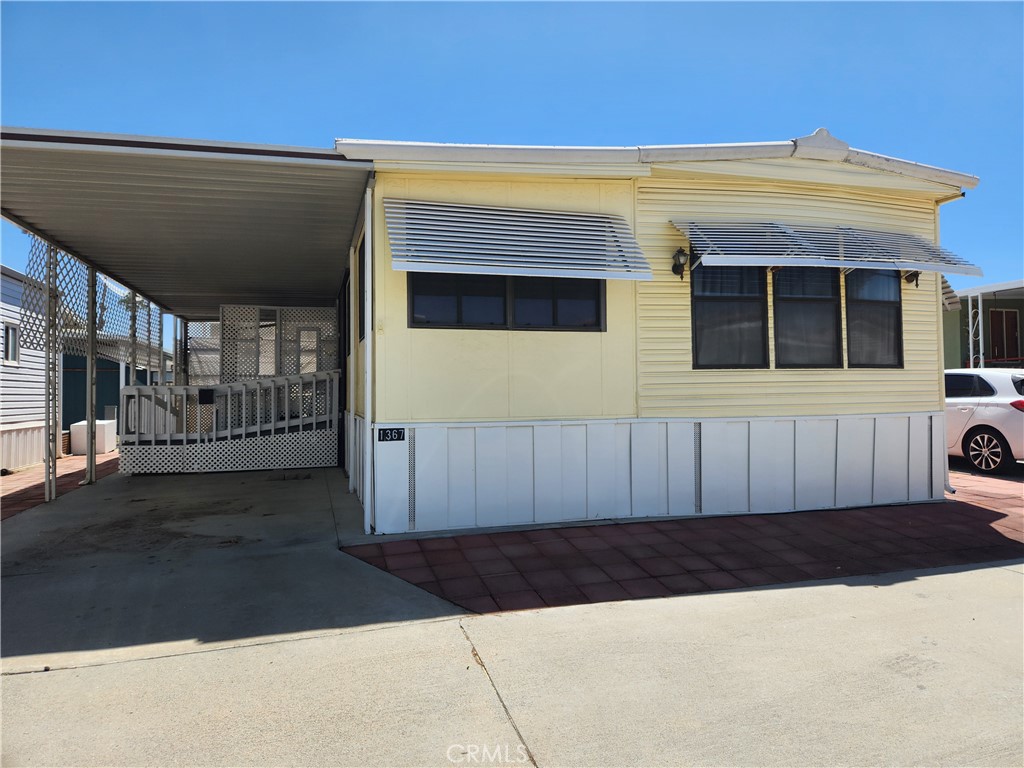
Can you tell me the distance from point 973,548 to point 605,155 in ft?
15.1

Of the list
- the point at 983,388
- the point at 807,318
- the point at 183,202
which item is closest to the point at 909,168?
the point at 807,318

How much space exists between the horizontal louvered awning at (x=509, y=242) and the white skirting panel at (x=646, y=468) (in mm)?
1436

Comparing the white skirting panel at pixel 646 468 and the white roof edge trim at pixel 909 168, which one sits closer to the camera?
the white skirting panel at pixel 646 468

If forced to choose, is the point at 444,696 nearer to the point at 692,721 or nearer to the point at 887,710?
the point at 692,721

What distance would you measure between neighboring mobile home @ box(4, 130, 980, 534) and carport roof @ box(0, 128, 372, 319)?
0.12ft

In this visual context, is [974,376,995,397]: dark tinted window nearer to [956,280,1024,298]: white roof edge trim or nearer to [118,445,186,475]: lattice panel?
[956,280,1024,298]: white roof edge trim

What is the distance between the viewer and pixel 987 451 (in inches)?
344

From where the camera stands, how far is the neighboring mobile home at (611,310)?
17.7 feet

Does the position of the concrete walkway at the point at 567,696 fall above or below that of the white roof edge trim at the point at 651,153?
below

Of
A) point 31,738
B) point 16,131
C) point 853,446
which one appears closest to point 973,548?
point 853,446

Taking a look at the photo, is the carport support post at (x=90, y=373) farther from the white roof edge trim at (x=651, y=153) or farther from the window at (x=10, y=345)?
the white roof edge trim at (x=651, y=153)

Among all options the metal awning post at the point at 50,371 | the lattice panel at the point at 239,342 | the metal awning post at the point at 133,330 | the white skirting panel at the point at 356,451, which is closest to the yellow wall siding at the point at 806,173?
the white skirting panel at the point at 356,451

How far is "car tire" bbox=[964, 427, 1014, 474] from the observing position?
8500mm

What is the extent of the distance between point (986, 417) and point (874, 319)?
338 centimetres
